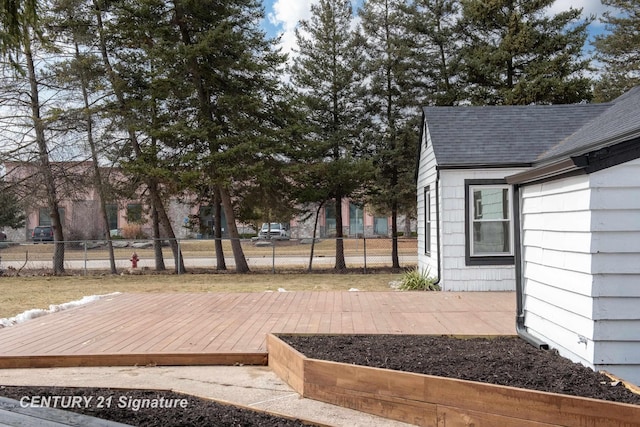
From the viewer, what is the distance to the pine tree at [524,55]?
54.4ft

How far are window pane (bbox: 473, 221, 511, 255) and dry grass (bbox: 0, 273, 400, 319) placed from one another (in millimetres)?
2604

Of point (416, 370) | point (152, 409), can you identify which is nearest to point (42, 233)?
point (152, 409)

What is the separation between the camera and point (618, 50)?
20484mm

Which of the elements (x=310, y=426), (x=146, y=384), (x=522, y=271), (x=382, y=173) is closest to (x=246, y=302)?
(x=146, y=384)

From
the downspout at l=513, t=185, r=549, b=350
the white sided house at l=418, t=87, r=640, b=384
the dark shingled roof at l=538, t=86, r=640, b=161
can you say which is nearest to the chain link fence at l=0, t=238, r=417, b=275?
the dark shingled roof at l=538, t=86, r=640, b=161

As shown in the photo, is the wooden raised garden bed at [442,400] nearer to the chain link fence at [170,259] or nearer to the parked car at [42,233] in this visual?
the chain link fence at [170,259]

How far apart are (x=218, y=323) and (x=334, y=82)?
1321 cm

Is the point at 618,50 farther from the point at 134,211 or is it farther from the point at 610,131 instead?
the point at 134,211

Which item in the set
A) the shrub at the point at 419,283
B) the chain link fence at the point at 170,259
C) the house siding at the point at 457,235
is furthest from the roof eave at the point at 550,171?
the chain link fence at the point at 170,259

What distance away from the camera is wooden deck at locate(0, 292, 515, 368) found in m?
4.64

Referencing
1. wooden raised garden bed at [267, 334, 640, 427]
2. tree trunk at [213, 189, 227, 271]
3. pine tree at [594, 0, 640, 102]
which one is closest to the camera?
wooden raised garden bed at [267, 334, 640, 427]

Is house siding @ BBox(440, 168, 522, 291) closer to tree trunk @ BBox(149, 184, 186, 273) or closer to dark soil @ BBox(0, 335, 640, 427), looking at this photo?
dark soil @ BBox(0, 335, 640, 427)

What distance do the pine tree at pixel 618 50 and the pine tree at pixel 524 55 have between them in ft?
11.4

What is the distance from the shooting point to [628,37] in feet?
66.3
